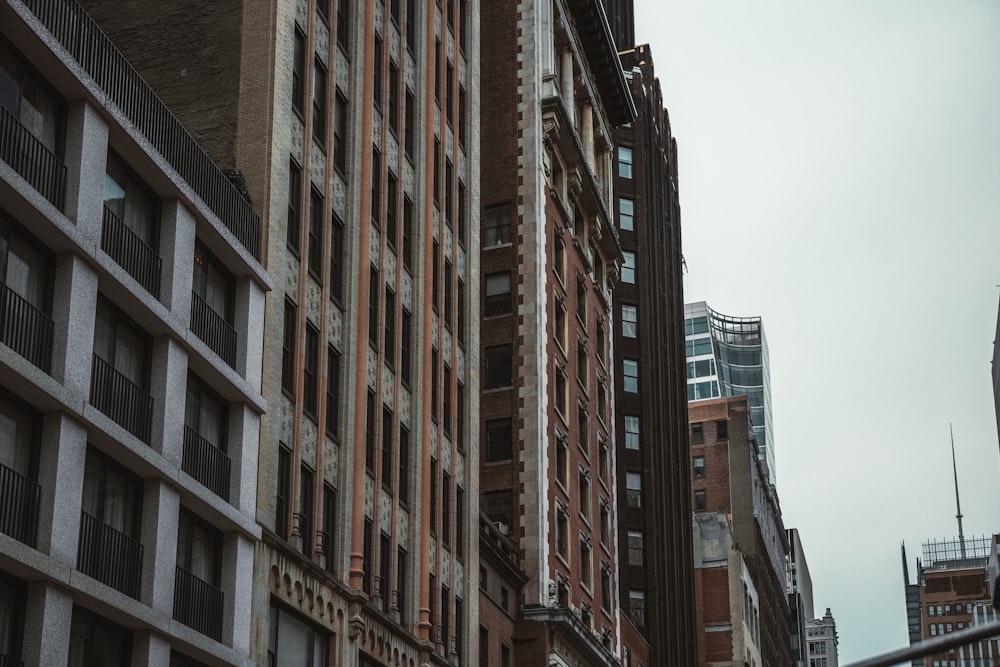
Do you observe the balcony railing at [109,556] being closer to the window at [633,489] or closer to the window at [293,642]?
the window at [293,642]

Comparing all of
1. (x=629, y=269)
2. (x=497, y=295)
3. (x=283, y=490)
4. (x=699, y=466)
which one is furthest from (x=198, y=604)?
(x=699, y=466)

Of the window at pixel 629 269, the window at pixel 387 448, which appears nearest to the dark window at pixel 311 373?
the window at pixel 387 448

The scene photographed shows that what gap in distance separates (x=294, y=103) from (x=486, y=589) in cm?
2169

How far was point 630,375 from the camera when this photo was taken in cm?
10181

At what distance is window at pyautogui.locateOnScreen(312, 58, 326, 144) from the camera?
139 ft

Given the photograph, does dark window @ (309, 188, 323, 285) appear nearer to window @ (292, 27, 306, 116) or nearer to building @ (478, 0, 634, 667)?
window @ (292, 27, 306, 116)

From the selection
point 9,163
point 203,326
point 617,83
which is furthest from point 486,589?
point 617,83

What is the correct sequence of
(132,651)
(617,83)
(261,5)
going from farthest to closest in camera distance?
(617,83) → (261,5) → (132,651)

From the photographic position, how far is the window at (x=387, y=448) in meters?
44.7

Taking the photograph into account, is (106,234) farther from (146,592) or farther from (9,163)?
→ (146,592)

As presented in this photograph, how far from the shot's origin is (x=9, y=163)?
2898 cm

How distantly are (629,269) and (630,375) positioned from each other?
7655mm

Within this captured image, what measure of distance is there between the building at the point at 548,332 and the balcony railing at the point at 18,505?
109 feet

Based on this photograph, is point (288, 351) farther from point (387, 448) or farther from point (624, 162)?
point (624, 162)
